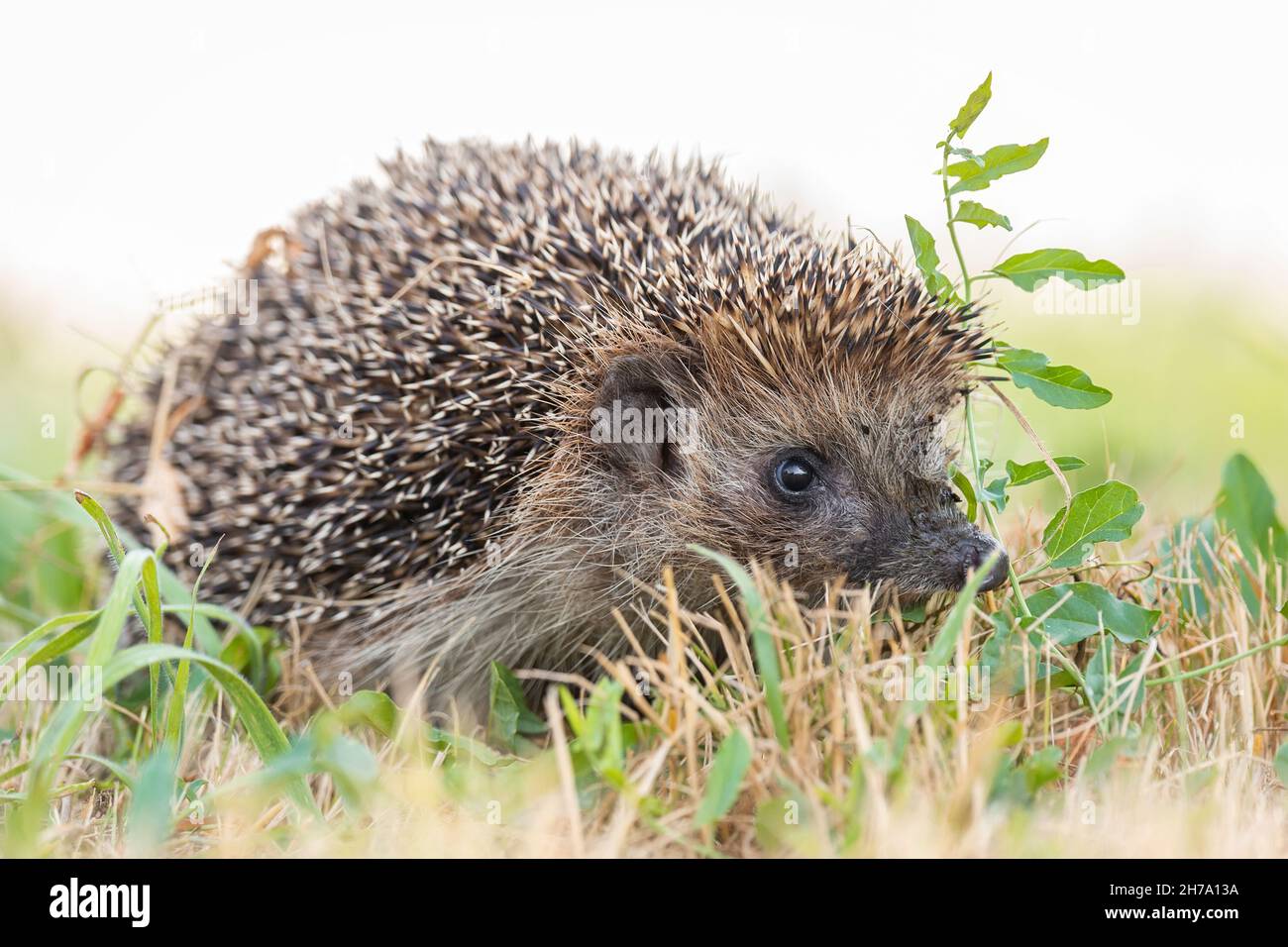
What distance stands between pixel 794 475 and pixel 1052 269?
0.76 metres

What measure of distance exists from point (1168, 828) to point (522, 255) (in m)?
2.00

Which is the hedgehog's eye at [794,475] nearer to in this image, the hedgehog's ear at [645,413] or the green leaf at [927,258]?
the hedgehog's ear at [645,413]

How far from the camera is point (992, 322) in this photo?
316 cm

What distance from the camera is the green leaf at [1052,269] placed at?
2.66m

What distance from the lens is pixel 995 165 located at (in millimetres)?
2631

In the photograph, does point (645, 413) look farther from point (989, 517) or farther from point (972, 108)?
point (972, 108)

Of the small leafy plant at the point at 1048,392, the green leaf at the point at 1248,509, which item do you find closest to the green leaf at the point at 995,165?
the small leafy plant at the point at 1048,392

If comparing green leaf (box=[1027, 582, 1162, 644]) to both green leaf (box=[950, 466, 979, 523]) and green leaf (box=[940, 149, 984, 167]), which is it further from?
green leaf (box=[940, 149, 984, 167])

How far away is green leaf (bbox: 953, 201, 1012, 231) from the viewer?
2611 millimetres

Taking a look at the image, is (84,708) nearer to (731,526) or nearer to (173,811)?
(173,811)

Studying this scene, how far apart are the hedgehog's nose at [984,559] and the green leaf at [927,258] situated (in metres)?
0.61

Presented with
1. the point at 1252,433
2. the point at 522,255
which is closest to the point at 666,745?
the point at 522,255

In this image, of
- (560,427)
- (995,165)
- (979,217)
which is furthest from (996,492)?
(560,427)

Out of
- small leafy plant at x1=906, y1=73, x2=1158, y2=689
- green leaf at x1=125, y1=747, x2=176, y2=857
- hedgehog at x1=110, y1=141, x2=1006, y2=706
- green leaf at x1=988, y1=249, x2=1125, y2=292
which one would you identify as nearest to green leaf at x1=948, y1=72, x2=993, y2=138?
small leafy plant at x1=906, y1=73, x2=1158, y2=689
